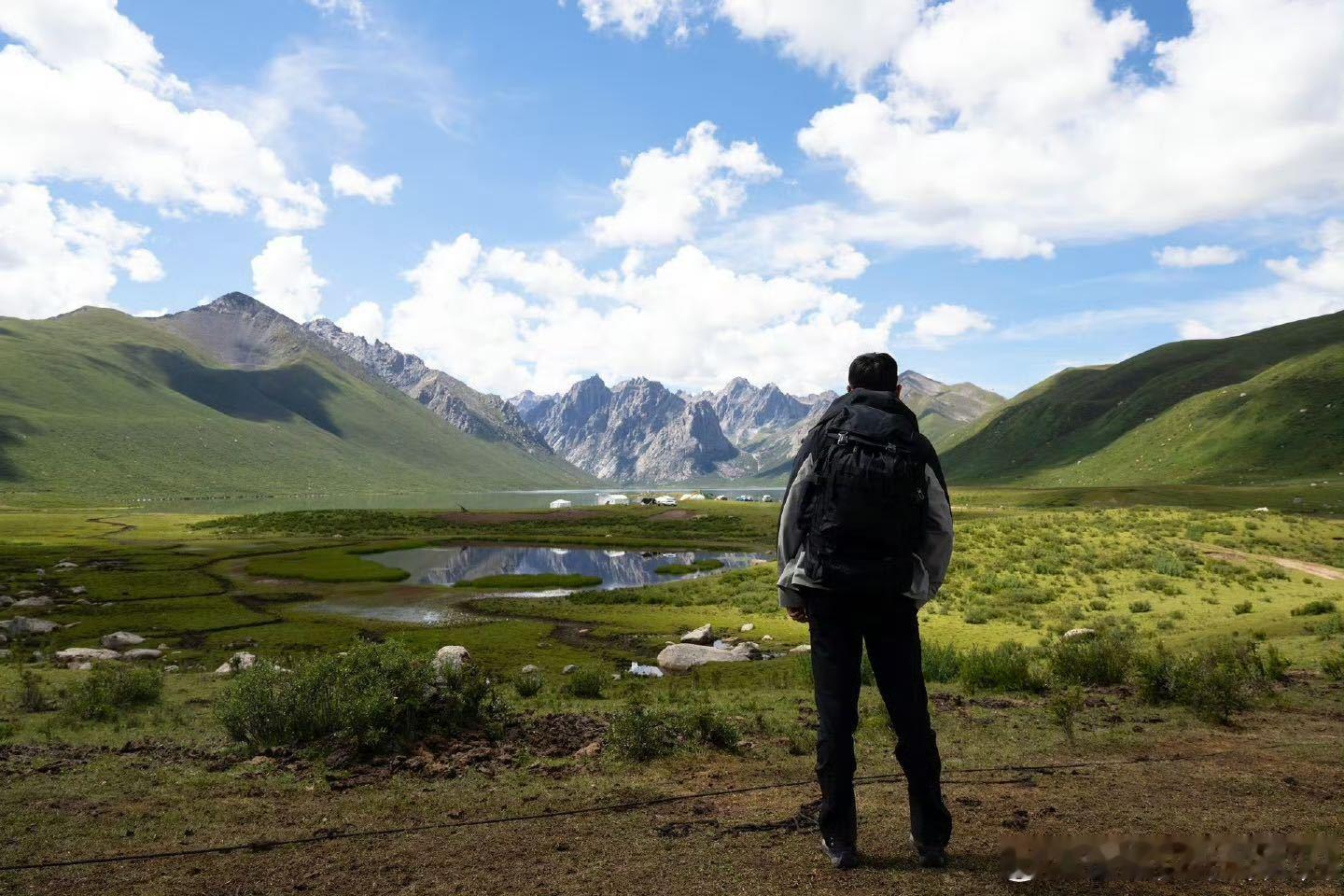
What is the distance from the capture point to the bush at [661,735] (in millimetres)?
10828

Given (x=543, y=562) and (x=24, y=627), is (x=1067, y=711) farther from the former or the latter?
(x=543, y=562)

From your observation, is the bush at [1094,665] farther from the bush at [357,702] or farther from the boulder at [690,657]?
the boulder at [690,657]

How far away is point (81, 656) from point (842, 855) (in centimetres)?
3078

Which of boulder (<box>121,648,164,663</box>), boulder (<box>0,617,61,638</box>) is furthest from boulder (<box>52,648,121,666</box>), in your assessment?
boulder (<box>0,617,61,638</box>)

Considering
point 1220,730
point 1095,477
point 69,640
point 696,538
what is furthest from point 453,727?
point 1095,477

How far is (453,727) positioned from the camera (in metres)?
12.4

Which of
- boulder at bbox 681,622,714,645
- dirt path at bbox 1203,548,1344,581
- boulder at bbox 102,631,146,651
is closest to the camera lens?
boulder at bbox 102,631,146,651

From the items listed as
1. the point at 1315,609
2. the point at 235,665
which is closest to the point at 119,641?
the point at 235,665

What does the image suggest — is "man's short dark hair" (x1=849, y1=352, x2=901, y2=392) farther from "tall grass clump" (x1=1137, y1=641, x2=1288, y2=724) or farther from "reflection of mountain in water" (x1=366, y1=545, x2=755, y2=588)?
"reflection of mountain in water" (x1=366, y1=545, x2=755, y2=588)

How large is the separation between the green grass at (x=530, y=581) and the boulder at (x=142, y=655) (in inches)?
1128

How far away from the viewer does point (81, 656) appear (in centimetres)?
2641

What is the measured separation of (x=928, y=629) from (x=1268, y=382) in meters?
211

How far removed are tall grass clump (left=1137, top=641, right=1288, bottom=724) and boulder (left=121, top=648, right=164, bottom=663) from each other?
108 ft

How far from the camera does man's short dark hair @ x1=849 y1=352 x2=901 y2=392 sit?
7.11 m
